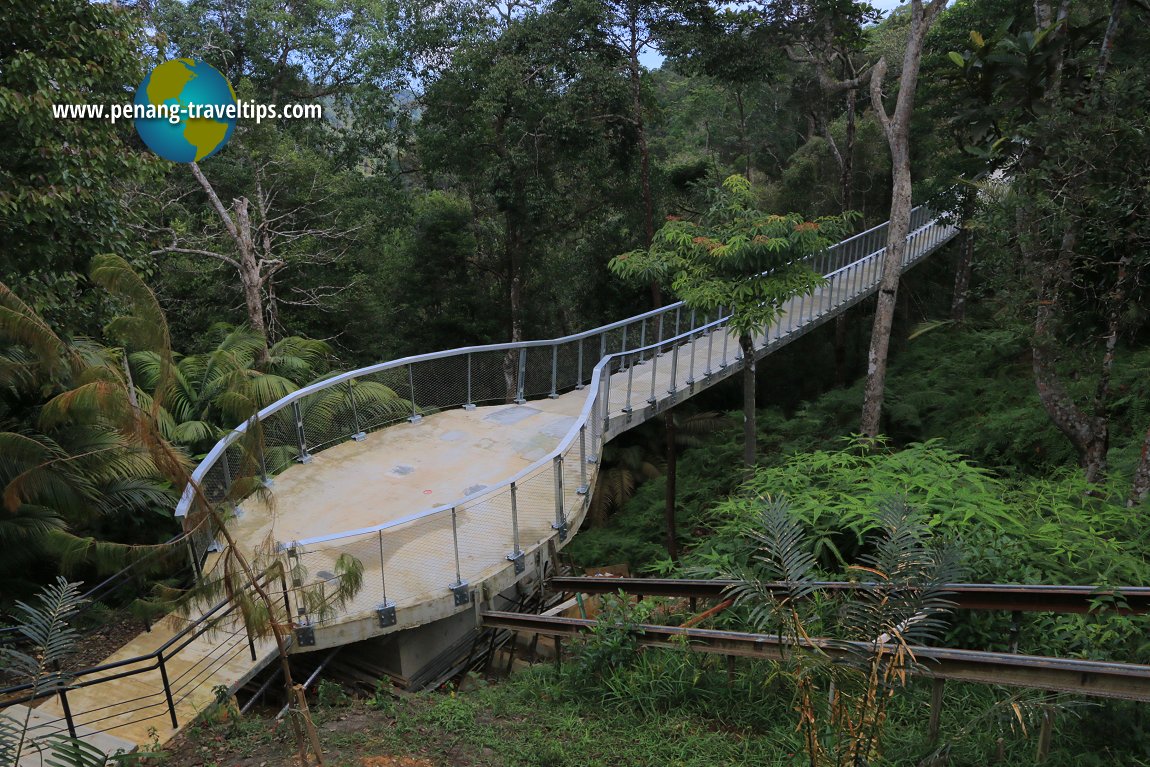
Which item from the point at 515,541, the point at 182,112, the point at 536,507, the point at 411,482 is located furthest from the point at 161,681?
the point at 182,112

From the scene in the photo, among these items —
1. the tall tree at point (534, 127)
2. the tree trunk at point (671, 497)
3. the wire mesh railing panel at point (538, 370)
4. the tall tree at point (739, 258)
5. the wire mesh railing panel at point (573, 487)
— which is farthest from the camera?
the tall tree at point (534, 127)

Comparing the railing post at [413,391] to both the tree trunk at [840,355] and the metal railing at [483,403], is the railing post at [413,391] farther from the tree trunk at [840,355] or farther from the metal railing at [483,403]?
the tree trunk at [840,355]

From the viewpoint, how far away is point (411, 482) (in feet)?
29.2

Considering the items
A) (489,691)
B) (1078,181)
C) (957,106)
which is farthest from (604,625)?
(957,106)

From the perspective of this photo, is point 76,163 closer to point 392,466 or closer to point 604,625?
point 392,466

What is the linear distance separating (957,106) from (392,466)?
38.1 ft

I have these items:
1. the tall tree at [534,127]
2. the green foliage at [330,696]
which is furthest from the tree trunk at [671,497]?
the green foliage at [330,696]

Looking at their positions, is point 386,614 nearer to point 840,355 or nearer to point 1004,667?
point 1004,667

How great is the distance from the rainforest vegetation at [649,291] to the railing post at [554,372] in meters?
1.72

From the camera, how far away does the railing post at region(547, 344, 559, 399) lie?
11453 mm

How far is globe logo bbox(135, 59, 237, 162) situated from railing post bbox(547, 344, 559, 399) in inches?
274

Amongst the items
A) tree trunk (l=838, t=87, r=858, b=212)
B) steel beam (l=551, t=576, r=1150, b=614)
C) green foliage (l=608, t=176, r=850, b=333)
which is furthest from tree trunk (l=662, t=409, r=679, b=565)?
steel beam (l=551, t=576, r=1150, b=614)

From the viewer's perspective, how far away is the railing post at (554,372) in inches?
451

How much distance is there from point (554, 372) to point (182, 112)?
8.07m
